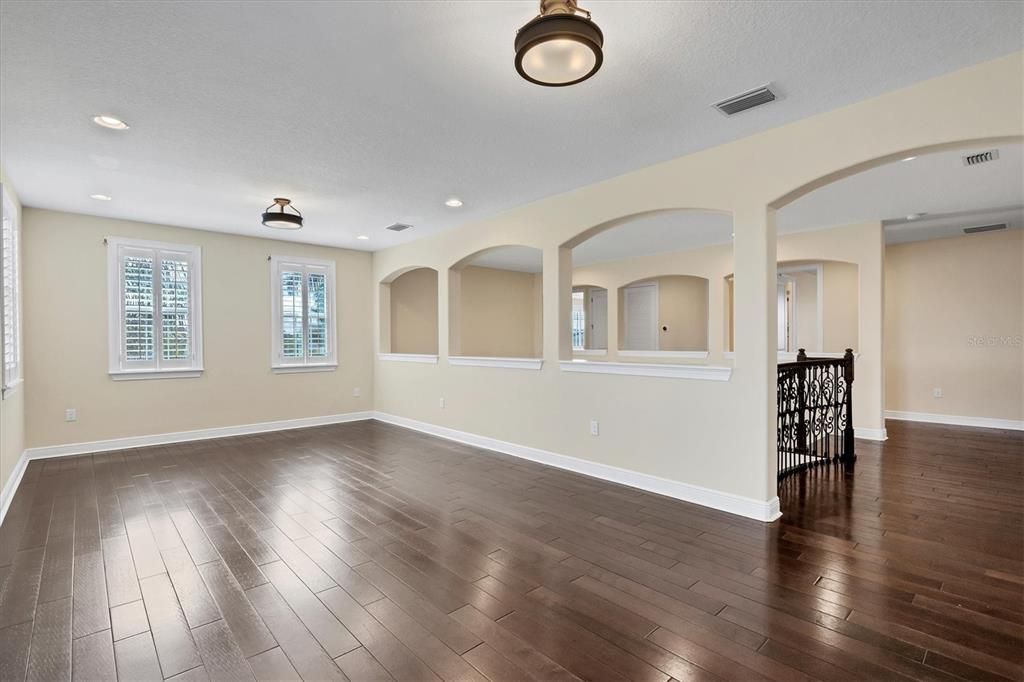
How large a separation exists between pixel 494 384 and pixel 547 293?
1.28 meters

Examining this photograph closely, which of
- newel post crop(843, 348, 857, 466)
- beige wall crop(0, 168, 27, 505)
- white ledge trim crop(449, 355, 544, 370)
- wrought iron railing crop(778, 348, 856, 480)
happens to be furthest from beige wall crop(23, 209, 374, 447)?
newel post crop(843, 348, 857, 466)

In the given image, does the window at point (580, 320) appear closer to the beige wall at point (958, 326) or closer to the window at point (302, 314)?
the beige wall at point (958, 326)

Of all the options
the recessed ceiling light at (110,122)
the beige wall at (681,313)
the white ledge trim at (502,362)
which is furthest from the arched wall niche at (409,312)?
the recessed ceiling light at (110,122)

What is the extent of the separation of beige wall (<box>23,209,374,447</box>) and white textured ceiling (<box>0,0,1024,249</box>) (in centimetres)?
127

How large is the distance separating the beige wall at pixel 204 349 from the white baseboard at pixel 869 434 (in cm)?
690

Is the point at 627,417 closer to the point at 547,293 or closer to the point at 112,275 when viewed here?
the point at 547,293

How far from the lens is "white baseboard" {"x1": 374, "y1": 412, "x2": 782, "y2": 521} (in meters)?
3.45

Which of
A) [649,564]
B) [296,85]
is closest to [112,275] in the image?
[296,85]

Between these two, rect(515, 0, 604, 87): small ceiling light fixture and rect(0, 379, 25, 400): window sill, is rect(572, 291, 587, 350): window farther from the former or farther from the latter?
rect(515, 0, 604, 87): small ceiling light fixture

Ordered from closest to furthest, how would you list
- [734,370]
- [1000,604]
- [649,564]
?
1. [1000,604]
2. [649,564]
3. [734,370]

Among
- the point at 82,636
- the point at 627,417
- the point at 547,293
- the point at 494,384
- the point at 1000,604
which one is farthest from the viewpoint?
the point at 494,384

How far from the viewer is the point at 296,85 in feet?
8.99

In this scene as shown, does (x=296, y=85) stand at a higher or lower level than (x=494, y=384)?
higher

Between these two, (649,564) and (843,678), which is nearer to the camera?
(843,678)
